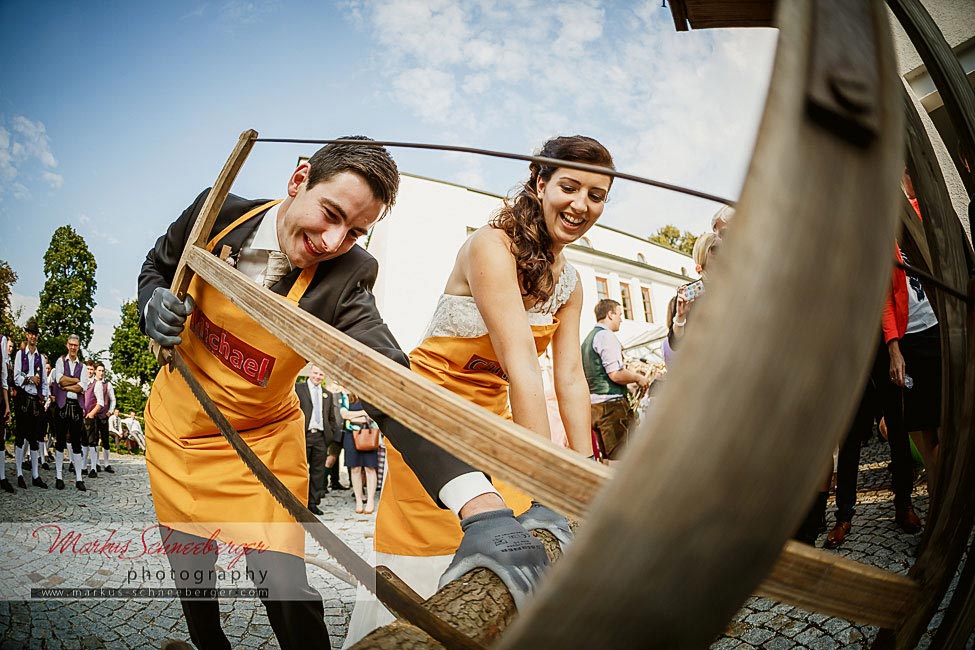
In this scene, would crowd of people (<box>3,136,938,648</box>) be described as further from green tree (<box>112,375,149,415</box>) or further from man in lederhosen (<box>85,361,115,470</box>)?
green tree (<box>112,375,149,415</box>)

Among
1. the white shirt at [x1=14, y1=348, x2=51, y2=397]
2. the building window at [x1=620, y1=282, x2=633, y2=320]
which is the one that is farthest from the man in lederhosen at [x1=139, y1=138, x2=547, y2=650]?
the building window at [x1=620, y1=282, x2=633, y2=320]

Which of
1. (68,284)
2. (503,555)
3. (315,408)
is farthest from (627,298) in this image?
Result: (503,555)

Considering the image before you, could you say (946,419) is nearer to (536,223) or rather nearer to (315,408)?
(536,223)

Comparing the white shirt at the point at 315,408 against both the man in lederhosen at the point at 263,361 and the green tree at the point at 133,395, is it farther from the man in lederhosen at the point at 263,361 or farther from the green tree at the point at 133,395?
the green tree at the point at 133,395

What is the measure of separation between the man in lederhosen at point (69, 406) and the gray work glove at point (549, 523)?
8034 millimetres

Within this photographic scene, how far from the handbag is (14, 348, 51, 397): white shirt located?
4.18 metres

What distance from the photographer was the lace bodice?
5.90ft

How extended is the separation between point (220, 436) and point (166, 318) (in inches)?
17.1

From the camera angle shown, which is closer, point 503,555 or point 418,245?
point 503,555

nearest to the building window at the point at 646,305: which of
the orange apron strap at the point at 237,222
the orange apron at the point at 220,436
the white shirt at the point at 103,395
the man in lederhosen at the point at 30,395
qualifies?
the white shirt at the point at 103,395

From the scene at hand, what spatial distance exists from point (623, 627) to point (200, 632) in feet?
6.51

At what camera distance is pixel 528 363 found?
1.53 meters

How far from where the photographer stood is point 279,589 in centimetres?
154

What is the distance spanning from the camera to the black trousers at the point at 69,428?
22.9 ft
